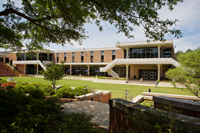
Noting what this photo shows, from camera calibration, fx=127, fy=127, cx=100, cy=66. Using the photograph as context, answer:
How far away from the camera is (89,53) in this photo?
45094 millimetres

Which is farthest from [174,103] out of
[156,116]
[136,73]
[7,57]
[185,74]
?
[7,57]

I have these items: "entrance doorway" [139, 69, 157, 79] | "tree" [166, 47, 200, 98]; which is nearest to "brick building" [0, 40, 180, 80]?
"entrance doorway" [139, 69, 157, 79]

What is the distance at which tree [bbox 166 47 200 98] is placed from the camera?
32.8ft

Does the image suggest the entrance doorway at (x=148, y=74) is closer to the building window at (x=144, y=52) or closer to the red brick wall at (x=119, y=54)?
the building window at (x=144, y=52)

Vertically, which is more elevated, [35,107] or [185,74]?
[185,74]

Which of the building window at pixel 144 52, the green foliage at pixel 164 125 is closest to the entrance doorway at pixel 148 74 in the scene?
the building window at pixel 144 52

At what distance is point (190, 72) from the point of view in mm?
10844

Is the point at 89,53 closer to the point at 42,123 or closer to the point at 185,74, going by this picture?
the point at 185,74

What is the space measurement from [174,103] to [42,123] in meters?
5.32

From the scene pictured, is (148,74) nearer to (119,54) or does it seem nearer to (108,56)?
(119,54)

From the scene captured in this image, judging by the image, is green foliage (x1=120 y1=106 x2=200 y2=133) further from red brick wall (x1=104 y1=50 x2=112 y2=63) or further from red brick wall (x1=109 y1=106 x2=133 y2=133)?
red brick wall (x1=104 y1=50 x2=112 y2=63)

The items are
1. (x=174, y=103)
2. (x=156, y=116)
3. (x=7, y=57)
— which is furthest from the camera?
(x=7, y=57)

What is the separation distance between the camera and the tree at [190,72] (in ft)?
32.8

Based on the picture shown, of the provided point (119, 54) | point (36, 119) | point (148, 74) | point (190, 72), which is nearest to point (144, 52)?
point (148, 74)
